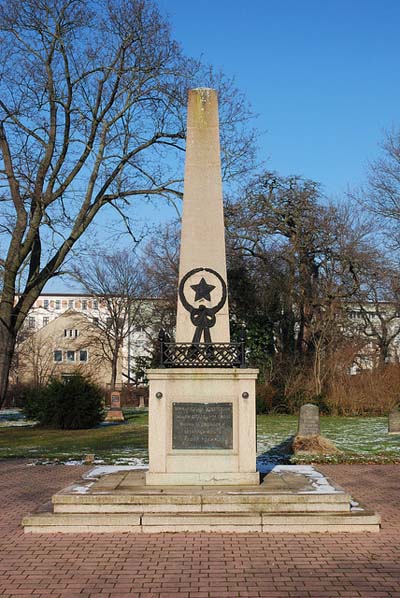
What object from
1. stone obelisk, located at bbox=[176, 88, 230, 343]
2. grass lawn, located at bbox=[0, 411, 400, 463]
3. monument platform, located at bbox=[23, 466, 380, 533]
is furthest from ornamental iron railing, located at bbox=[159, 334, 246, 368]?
grass lawn, located at bbox=[0, 411, 400, 463]

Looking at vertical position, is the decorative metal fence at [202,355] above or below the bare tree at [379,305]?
below

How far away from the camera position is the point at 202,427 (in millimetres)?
9508

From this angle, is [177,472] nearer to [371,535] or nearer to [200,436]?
[200,436]

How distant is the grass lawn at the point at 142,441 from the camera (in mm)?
16516

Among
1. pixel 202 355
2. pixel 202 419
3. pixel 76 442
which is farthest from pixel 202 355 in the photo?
pixel 76 442

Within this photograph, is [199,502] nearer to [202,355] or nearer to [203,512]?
[203,512]

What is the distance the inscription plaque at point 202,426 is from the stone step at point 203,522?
3.92ft

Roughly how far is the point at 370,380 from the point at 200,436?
23260 mm

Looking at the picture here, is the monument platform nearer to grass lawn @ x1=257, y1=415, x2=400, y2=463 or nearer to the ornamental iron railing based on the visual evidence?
the ornamental iron railing

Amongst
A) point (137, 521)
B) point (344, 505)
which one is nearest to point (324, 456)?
point (344, 505)

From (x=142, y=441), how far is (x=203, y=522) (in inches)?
481

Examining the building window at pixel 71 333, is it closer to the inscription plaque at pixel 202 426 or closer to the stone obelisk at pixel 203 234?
the stone obelisk at pixel 203 234

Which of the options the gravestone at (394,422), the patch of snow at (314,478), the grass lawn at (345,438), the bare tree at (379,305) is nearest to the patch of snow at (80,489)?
the patch of snow at (314,478)

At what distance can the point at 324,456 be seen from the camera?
16609 millimetres
